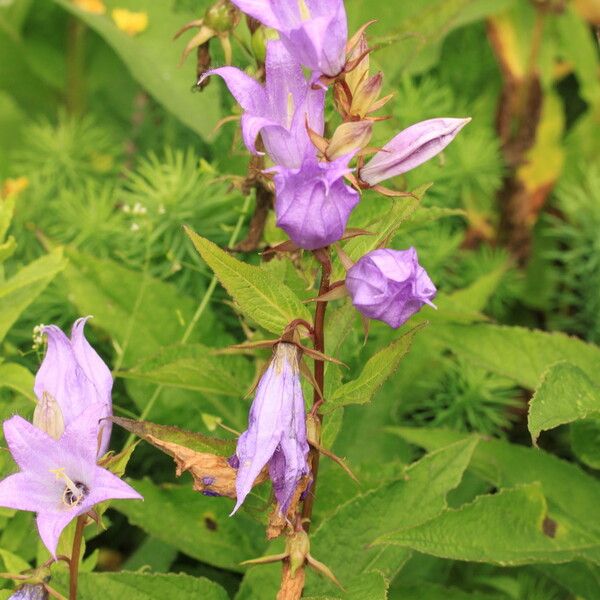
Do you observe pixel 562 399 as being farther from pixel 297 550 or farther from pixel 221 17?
pixel 221 17

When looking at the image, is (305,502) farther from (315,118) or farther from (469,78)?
(469,78)

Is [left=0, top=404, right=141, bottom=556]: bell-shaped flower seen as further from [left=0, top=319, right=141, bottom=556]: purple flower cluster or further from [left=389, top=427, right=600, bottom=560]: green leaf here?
[left=389, top=427, right=600, bottom=560]: green leaf

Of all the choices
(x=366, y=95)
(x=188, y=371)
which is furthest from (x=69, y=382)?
(x=366, y=95)

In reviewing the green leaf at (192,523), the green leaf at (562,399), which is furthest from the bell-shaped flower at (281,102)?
the green leaf at (192,523)

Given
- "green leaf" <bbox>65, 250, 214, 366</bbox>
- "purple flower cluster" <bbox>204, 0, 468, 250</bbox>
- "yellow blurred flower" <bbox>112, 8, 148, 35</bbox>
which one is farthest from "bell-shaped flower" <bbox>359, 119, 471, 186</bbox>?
"yellow blurred flower" <bbox>112, 8, 148, 35</bbox>

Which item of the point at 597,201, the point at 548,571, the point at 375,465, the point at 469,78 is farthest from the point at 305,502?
the point at 469,78

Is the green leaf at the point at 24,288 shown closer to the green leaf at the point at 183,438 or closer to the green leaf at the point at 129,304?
the green leaf at the point at 129,304
